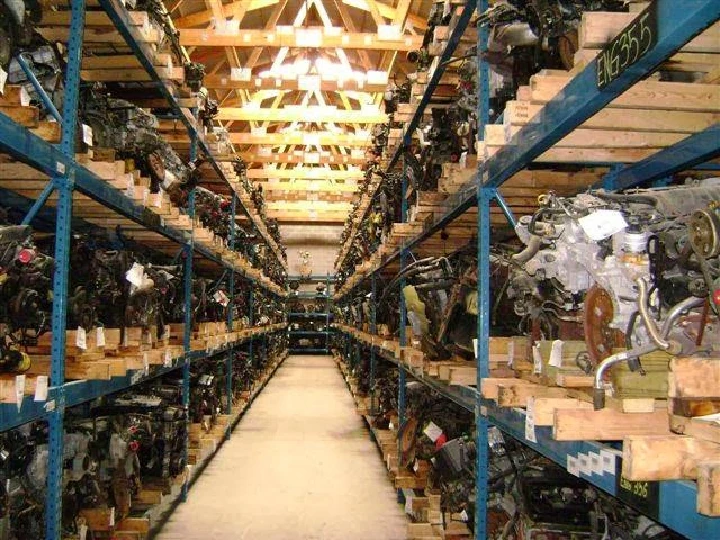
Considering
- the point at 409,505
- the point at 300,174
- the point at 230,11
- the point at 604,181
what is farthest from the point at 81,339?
the point at 300,174

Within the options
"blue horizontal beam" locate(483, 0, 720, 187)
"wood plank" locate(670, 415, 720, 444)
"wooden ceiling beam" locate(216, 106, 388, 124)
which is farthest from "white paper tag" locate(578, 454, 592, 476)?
"wooden ceiling beam" locate(216, 106, 388, 124)

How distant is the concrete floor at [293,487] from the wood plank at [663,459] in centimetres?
355

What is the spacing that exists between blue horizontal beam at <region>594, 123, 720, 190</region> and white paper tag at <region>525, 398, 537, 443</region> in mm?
1084

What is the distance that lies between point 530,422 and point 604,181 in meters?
1.36

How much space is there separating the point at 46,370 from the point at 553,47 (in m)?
2.85

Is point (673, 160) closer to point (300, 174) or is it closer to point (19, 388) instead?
point (19, 388)

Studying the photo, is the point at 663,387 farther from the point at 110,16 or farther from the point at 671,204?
the point at 110,16

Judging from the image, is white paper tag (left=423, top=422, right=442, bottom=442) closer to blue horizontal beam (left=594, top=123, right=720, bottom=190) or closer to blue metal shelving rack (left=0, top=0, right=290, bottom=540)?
blue metal shelving rack (left=0, top=0, right=290, bottom=540)

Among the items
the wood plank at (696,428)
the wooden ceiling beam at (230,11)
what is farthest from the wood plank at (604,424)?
the wooden ceiling beam at (230,11)

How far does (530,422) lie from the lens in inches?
86.7

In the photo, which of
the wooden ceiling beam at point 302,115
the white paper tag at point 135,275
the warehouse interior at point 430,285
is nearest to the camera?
the warehouse interior at point 430,285

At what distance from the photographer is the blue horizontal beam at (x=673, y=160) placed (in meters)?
2.22

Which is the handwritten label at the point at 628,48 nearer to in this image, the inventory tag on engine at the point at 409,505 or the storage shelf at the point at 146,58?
the storage shelf at the point at 146,58

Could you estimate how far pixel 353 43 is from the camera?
6840 millimetres
